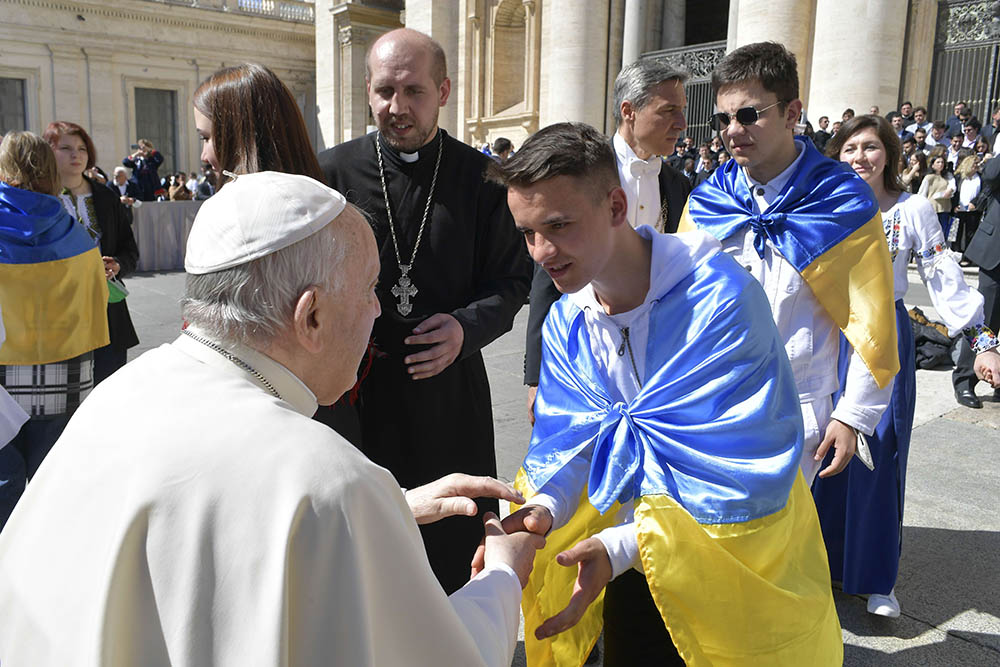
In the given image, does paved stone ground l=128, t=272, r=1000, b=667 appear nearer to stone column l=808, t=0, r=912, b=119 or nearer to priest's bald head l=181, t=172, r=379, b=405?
priest's bald head l=181, t=172, r=379, b=405

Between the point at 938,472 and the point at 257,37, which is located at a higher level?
the point at 257,37

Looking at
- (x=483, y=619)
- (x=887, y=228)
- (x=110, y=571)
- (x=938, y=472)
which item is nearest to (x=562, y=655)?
(x=483, y=619)

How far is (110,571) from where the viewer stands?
3.63 feet

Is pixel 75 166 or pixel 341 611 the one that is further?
pixel 75 166

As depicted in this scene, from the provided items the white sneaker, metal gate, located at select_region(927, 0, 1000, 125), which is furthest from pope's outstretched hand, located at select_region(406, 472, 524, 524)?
metal gate, located at select_region(927, 0, 1000, 125)

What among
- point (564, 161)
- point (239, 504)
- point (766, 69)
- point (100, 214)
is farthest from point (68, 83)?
point (239, 504)

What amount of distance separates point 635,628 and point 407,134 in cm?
179

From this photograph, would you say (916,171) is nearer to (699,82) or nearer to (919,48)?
(919,48)

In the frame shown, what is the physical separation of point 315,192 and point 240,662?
2.40ft

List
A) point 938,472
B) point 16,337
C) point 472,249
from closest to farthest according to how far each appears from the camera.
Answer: point 472,249
point 16,337
point 938,472

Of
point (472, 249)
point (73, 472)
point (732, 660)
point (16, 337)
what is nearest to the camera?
point (73, 472)

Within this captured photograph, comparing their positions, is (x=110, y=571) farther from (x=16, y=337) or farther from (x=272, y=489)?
(x=16, y=337)

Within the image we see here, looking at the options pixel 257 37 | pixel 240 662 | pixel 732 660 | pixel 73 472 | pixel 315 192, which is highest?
pixel 257 37

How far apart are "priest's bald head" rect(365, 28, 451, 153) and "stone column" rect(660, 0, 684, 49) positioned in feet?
56.8
